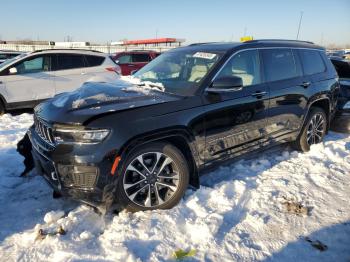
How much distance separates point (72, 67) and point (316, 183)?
23.5ft

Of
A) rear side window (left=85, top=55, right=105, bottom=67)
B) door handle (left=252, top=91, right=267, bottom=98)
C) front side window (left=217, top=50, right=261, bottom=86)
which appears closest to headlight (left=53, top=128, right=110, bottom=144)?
front side window (left=217, top=50, right=261, bottom=86)

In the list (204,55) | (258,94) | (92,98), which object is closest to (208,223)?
(92,98)

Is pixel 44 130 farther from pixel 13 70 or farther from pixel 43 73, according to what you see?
pixel 43 73

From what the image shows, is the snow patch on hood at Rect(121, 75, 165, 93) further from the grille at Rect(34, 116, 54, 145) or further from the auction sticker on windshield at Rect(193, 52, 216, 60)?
the grille at Rect(34, 116, 54, 145)

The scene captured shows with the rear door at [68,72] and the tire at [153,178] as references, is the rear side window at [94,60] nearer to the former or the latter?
the rear door at [68,72]

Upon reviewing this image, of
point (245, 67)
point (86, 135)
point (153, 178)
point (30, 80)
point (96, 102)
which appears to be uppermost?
point (245, 67)

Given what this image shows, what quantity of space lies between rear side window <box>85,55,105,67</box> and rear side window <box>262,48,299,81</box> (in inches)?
236

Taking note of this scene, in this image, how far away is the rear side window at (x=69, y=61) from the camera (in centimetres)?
892

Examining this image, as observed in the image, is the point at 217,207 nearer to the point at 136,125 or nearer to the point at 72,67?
the point at 136,125

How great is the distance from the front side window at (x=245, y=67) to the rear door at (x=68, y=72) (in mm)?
5862

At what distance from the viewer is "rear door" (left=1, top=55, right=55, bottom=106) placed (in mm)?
8320

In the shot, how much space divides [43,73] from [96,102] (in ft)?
20.0

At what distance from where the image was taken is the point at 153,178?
135 inches

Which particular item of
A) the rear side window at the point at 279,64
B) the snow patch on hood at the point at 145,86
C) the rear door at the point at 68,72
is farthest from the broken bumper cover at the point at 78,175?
the rear door at the point at 68,72
